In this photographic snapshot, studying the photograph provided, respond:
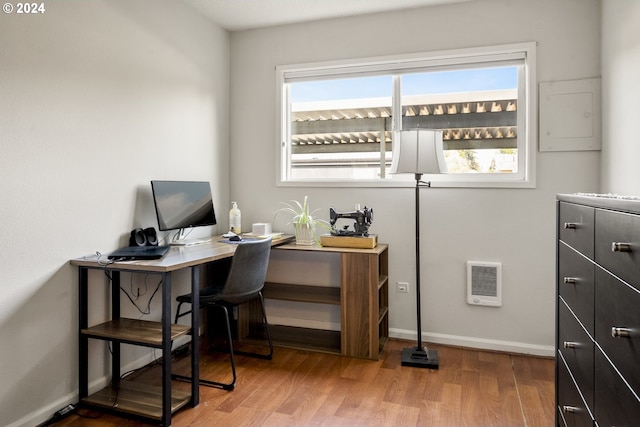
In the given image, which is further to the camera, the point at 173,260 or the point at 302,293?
the point at 302,293

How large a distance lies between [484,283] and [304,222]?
141 centimetres

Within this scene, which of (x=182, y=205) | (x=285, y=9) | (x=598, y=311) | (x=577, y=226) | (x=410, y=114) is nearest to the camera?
(x=598, y=311)

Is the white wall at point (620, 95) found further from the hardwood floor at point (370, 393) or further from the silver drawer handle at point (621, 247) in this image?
the silver drawer handle at point (621, 247)

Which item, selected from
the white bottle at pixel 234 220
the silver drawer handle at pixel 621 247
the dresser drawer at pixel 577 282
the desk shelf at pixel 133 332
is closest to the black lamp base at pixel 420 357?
the dresser drawer at pixel 577 282

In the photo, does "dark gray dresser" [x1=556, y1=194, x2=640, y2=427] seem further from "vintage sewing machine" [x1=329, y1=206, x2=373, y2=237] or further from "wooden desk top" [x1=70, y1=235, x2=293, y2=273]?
"wooden desk top" [x1=70, y1=235, x2=293, y2=273]

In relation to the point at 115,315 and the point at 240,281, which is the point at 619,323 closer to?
the point at 240,281

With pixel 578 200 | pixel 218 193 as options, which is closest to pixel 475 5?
pixel 578 200

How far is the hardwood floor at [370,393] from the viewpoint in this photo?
211 centimetres

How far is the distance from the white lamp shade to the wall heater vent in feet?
2.70

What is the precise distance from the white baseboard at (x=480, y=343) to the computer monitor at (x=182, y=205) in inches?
67.7

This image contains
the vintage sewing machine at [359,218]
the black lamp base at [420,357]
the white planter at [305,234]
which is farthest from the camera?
the white planter at [305,234]

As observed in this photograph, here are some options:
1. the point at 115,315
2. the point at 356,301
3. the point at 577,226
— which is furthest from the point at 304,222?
the point at 577,226

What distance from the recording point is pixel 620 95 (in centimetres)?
247

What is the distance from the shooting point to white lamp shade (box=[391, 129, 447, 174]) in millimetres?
2719
